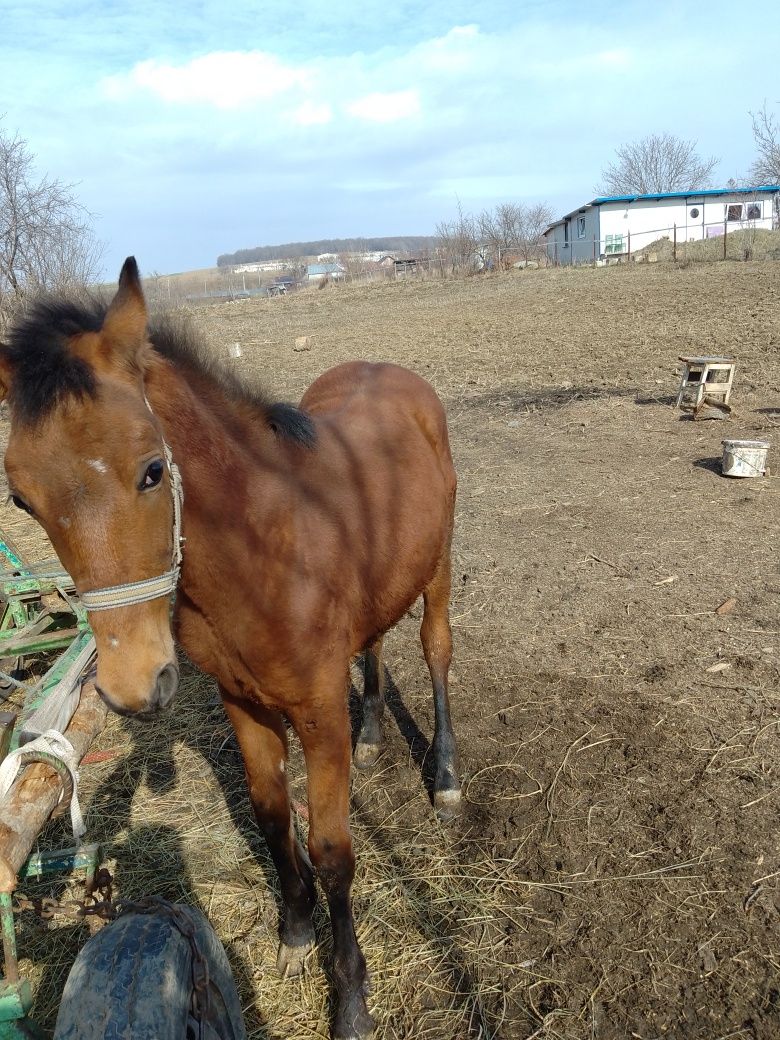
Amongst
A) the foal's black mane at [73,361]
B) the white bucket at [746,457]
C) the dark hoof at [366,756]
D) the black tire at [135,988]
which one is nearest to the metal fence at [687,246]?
the white bucket at [746,457]

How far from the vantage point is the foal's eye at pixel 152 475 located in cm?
171

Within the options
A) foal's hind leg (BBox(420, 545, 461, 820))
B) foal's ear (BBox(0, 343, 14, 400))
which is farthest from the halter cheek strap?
foal's hind leg (BBox(420, 545, 461, 820))

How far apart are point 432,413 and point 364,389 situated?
416 millimetres

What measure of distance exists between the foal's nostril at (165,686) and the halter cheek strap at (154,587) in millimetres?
185

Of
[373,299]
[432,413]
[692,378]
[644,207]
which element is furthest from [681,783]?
[644,207]

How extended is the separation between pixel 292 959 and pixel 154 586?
1.76 meters

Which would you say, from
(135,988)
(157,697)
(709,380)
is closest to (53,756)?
(157,697)

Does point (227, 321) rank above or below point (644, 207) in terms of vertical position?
below

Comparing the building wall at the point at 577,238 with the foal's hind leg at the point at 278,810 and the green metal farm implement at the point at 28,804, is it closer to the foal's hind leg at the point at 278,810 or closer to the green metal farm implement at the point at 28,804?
the green metal farm implement at the point at 28,804

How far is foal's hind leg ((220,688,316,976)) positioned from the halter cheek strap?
2.80ft

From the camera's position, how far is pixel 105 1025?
1608 millimetres

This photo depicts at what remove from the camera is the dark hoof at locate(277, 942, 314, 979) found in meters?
2.65

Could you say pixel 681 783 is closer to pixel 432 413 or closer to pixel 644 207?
pixel 432 413

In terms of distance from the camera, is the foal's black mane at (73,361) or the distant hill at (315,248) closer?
the foal's black mane at (73,361)
